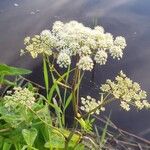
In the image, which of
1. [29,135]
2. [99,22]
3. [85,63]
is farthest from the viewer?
[99,22]

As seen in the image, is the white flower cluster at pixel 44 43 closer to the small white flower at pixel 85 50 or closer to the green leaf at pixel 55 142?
the small white flower at pixel 85 50

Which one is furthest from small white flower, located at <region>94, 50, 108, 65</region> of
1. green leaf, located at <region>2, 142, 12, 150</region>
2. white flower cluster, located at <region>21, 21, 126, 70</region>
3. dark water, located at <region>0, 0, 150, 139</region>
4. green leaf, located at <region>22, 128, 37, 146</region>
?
dark water, located at <region>0, 0, 150, 139</region>

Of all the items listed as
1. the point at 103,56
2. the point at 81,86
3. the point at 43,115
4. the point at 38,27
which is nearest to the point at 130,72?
the point at 81,86

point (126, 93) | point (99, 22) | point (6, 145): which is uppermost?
point (99, 22)

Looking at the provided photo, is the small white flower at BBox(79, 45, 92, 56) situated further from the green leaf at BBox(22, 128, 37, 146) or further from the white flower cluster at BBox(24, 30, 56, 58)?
the green leaf at BBox(22, 128, 37, 146)

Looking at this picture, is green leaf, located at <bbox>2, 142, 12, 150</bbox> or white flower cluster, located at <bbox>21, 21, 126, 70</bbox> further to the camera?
green leaf, located at <bbox>2, 142, 12, 150</bbox>

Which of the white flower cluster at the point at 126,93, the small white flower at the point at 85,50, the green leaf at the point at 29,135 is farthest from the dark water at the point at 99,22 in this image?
the small white flower at the point at 85,50

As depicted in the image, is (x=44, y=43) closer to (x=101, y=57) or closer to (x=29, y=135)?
(x=101, y=57)

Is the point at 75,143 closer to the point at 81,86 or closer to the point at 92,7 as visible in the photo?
the point at 81,86

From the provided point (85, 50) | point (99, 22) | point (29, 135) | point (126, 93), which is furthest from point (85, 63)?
point (99, 22)
